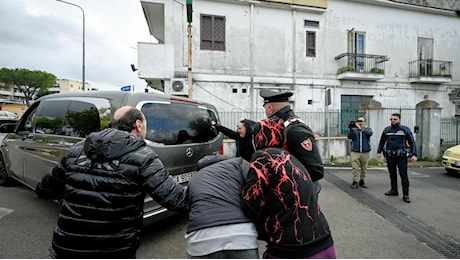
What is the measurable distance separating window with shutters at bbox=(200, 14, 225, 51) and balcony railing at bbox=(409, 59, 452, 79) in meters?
10.7

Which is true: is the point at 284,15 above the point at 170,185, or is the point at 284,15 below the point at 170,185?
above

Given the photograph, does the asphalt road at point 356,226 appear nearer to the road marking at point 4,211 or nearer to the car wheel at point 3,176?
the road marking at point 4,211

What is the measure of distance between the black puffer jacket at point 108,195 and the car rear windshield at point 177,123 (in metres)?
1.16

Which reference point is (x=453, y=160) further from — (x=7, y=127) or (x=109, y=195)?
(x=7, y=127)

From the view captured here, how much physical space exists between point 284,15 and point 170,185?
12.2 meters

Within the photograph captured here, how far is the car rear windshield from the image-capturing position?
269 centimetres

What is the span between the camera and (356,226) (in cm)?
363

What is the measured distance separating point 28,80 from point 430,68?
56.4m

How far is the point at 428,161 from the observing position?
30.9 feet

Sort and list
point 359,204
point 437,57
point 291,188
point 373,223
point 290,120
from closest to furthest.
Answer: point 291,188
point 290,120
point 373,223
point 359,204
point 437,57

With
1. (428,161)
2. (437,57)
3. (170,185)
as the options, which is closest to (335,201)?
(170,185)

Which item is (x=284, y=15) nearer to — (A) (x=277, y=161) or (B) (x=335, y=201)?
(B) (x=335, y=201)

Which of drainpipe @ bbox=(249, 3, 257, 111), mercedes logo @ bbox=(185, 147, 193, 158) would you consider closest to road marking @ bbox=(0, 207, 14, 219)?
mercedes logo @ bbox=(185, 147, 193, 158)

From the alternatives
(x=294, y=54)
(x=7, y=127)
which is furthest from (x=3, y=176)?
(x=294, y=54)
